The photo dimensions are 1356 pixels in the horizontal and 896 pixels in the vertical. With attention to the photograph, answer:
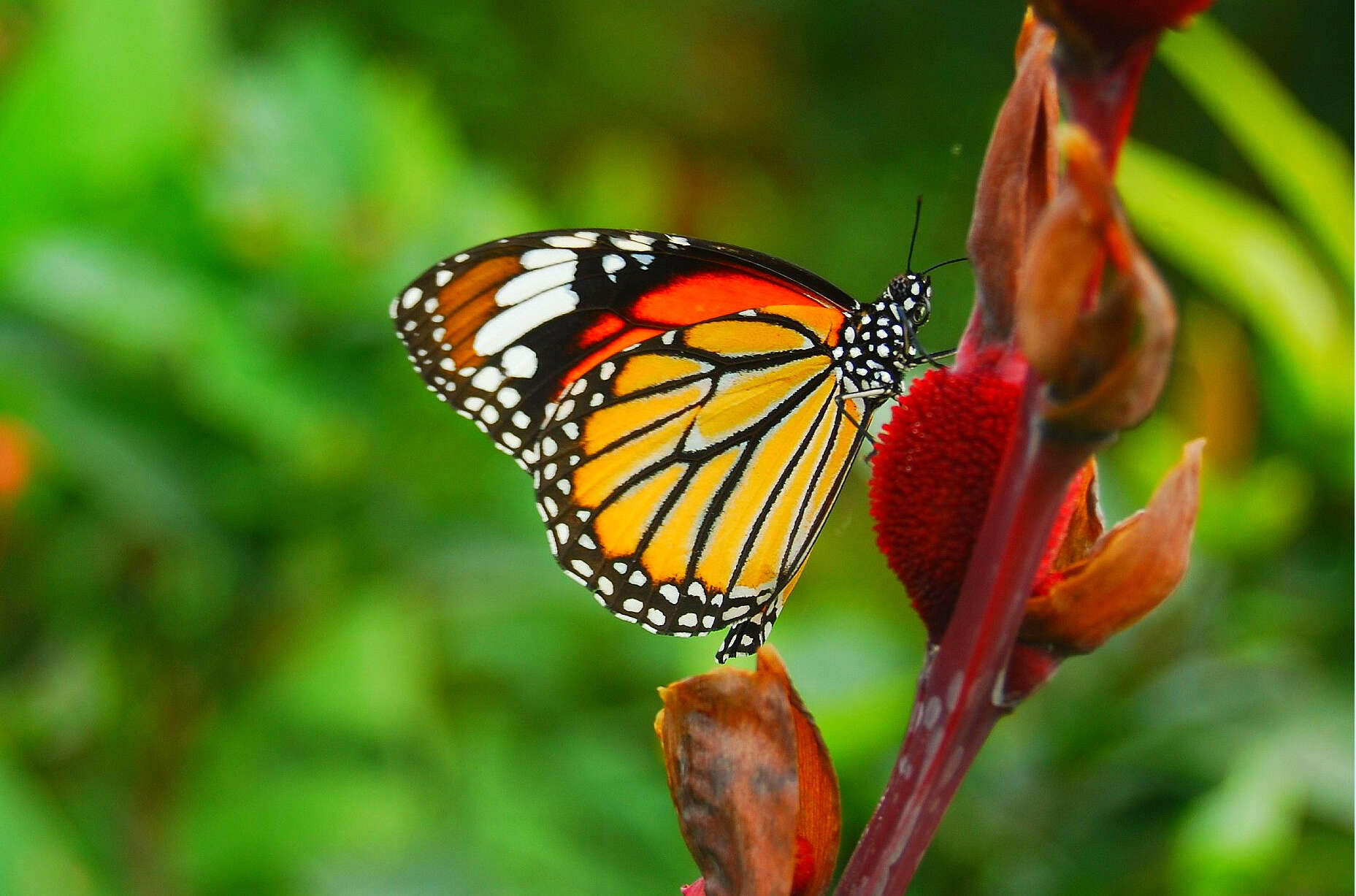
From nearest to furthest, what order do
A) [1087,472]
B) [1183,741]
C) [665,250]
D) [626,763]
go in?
1. [1087,472]
2. [665,250]
3. [1183,741]
4. [626,763]

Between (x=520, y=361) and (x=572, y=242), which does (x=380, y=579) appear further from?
(x=572, y=242)

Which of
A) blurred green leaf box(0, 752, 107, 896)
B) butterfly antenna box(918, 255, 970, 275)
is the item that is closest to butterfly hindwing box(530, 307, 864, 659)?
butterfly antenna box(918, 255, 970, 275)

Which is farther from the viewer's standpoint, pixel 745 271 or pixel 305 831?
pixel 305 831

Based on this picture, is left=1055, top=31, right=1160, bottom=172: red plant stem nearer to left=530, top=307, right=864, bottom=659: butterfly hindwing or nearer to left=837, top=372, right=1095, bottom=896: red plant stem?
left=837, top=372, right=1095, bottom=896: red plant stem

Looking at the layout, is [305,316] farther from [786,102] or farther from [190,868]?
[786,102]

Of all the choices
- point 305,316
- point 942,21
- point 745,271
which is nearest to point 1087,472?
point 745,271

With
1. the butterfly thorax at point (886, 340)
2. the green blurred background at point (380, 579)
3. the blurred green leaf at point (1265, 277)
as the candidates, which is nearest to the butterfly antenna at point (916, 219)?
the butterfly thorax at point (886, 340)
